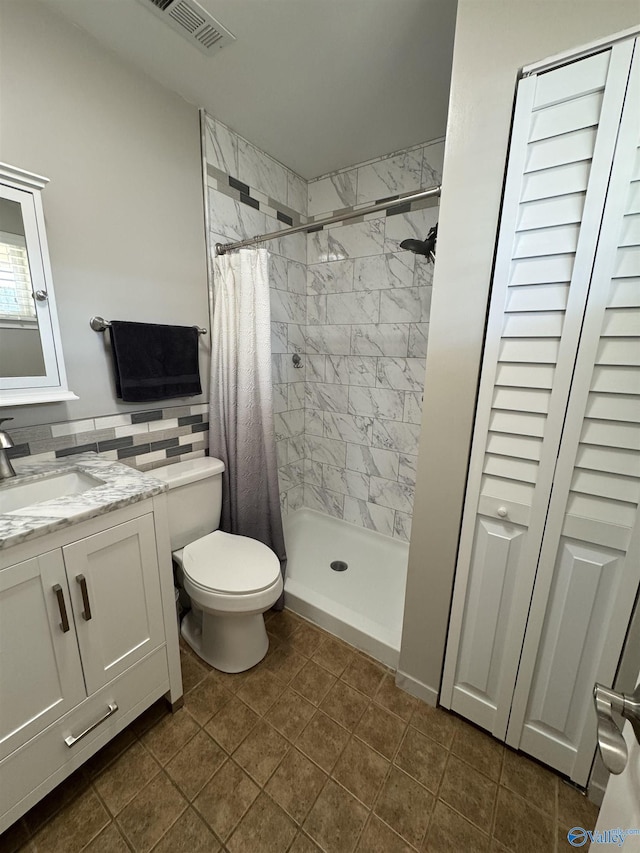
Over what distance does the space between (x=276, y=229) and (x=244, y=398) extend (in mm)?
1169

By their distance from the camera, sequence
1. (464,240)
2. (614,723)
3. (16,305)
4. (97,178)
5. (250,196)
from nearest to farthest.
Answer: (614,723), (464,240), (16,305), (97,178), (250,196)

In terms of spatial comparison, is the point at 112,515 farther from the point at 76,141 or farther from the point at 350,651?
the point at 76,141

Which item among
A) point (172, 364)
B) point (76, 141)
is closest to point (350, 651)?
point (172, 364)

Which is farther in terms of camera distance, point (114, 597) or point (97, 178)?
point (97, 178)

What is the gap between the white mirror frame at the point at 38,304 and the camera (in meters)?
1.09

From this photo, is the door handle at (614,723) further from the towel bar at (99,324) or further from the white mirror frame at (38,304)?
the towel bar at (99,324)

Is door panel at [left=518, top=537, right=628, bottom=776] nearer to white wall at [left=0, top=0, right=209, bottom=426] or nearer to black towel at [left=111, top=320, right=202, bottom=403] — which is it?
black towel at [left=111, top=320, right=202, bottom=403]

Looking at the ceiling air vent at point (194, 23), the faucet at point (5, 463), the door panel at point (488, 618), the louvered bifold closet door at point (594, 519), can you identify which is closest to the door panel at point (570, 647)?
the louvered bifold closet door at point (594, 519)

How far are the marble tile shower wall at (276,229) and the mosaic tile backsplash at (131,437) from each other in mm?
→ 616

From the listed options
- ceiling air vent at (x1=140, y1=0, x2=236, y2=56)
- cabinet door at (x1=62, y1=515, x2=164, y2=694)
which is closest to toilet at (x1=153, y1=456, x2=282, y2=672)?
cabinet door at (x1=62, y1=515, x2=164, y2=694)

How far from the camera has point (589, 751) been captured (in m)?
1.07

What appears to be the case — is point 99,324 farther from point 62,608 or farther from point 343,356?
point 343,356

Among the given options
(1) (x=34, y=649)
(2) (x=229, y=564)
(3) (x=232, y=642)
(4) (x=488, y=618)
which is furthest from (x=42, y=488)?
(4) (x=488, y=618)

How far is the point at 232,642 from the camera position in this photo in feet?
4.82
